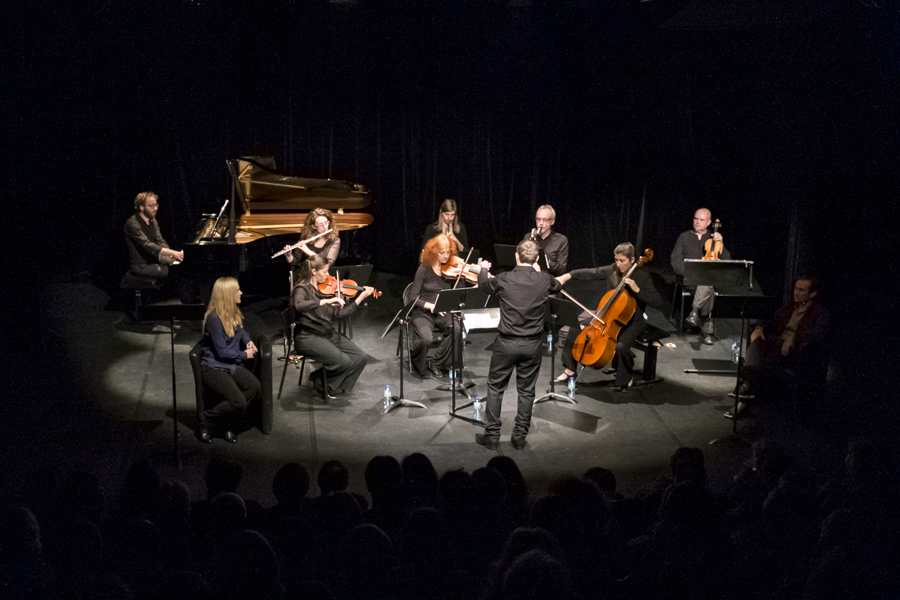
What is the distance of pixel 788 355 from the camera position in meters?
6.82

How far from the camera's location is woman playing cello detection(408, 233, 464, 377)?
7906 mm

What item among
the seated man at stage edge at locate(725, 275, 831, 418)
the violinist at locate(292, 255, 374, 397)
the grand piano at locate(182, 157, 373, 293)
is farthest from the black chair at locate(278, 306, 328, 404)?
the seated man at stage edge at locate(725, 275, 831, 418)

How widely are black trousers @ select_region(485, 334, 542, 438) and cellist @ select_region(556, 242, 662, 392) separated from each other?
1262 mm

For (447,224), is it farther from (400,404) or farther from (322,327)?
(400,404)

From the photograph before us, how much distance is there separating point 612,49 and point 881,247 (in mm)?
5850

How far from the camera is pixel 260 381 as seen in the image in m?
6.60

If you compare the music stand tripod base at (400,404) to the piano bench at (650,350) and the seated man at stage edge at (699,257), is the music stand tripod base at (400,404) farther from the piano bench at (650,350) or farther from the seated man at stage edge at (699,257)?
the seated man at stage edge at (699,257)

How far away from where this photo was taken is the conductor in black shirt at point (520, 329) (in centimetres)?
616

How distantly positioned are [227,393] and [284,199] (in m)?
4.05

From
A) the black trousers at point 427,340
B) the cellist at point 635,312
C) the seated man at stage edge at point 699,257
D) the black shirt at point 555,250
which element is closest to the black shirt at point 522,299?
the cellist at point 635,312

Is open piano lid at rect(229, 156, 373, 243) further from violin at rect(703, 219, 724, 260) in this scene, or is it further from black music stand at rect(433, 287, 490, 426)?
violin at rect(703, 219, 724, 260)

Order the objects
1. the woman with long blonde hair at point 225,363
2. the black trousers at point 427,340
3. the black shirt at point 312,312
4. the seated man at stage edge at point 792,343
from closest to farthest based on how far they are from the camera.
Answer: the woman with long blonde hair at point 225,363, the seated man at stage edge at point 792,343, the black shirt at point 312,312, the black trousers at point 427,340

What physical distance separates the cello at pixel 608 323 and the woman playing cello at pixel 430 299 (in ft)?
4.56

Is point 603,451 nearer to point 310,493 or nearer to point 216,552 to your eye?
point 310,493
